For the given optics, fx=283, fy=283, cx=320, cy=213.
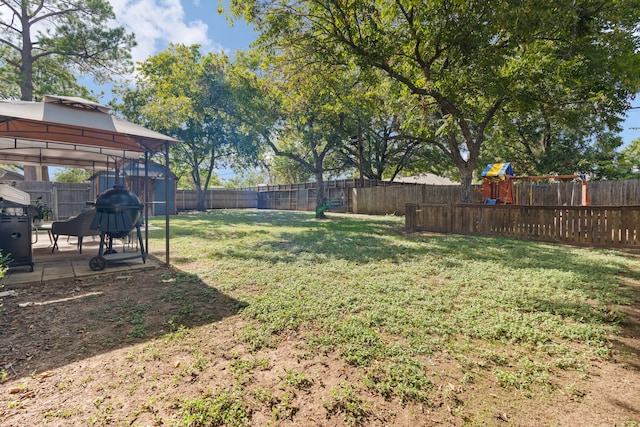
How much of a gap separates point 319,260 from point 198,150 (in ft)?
55.8

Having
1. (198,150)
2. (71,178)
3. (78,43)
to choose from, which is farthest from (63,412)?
(71,178)

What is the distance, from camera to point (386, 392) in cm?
175

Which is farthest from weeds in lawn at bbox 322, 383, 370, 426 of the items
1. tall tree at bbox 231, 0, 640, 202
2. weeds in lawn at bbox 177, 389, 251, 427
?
tall tree at bbox 231, 0, 640, 202

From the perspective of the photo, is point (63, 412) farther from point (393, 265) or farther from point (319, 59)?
point (319, 59)

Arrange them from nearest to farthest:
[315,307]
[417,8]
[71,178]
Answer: [315,307] → [417,8] → [71,178]

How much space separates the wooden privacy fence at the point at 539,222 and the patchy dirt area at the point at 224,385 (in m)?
4.61

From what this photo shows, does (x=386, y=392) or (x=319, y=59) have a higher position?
(x=319, y=59)

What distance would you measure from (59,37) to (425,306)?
17.6m

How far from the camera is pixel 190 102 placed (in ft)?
48.4

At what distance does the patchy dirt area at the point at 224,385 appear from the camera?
5.13 ft

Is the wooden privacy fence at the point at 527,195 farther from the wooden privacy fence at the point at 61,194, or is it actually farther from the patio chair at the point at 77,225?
the wooden privacy fence at the point at 61,194

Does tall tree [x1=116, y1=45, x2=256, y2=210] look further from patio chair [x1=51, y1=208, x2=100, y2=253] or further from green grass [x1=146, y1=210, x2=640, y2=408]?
green grass [x1=146, y1=210, x2=640, y2=408]

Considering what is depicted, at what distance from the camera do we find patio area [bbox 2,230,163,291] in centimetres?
393

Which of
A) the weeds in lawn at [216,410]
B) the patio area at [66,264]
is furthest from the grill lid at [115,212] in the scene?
the weeds in lawn at [216,410]
